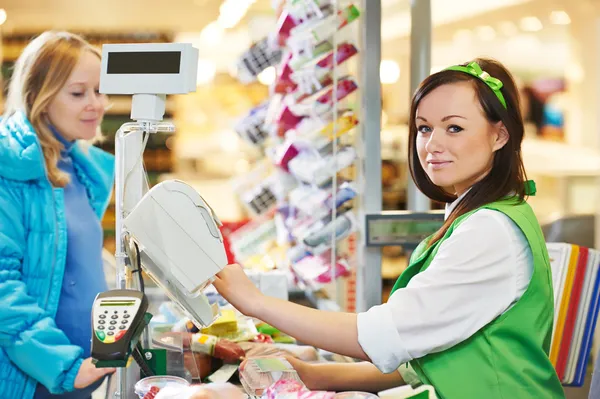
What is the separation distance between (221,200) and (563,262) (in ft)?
20.0

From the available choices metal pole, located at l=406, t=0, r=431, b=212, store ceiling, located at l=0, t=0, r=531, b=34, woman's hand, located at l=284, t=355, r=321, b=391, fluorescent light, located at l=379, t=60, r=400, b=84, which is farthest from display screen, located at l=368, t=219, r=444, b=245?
fluorescent light, located at l=379, t=60, r=400, b=84

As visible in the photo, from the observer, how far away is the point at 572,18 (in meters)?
7.80

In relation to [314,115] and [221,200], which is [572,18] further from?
[314,115]

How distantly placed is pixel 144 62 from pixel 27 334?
1.05 meters

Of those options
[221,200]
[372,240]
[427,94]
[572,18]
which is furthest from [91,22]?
[427,94]

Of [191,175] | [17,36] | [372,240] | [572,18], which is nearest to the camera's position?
[372,240]

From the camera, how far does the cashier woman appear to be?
5.88ft

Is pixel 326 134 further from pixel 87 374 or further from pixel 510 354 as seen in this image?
pixel 510 354

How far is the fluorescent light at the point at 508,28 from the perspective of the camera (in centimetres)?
795

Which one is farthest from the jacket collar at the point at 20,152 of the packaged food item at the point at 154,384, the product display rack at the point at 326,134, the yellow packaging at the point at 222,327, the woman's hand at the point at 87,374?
the product display rack at the point at 326,134

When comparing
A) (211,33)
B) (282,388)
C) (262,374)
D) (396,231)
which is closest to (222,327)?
(262,374)

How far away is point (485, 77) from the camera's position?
6.28 feet

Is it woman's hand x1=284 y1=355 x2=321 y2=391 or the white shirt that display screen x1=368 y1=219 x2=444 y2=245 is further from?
the white shirt

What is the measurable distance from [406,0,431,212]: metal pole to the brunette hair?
130 cm
